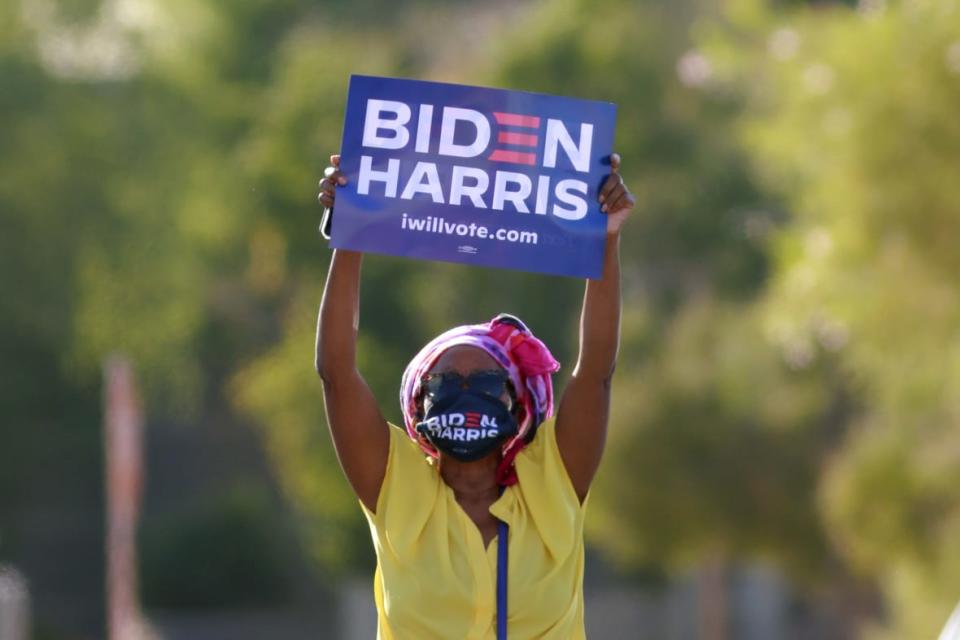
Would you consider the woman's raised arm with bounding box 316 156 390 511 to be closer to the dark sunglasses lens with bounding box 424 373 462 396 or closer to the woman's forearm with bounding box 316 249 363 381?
the woman's forearm with bounding box 316 249 363 381

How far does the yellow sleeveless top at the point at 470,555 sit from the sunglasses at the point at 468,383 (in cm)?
12

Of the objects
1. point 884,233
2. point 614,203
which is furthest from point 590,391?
point 884,233

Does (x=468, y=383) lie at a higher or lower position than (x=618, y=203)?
lower

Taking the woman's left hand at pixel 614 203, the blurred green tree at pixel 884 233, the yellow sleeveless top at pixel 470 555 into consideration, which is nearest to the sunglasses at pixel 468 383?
the yellow sleeveless top at pixel 470 555

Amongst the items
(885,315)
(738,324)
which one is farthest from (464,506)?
(738,324)

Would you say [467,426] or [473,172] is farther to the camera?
[473,172]

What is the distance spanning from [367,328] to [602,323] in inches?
761

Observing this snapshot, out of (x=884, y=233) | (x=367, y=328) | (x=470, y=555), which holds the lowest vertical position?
(x=470, y=555)

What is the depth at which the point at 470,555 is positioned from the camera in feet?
13.4

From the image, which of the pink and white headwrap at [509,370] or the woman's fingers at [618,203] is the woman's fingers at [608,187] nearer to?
the woman's fingers at [618,203]

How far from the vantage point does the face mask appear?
163 inches

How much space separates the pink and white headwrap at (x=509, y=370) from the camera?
14.0 ft

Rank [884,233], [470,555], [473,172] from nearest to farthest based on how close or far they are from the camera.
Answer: [470,555], [473,172], [884,233]

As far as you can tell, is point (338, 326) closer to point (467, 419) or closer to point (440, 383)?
point (440, 383)
